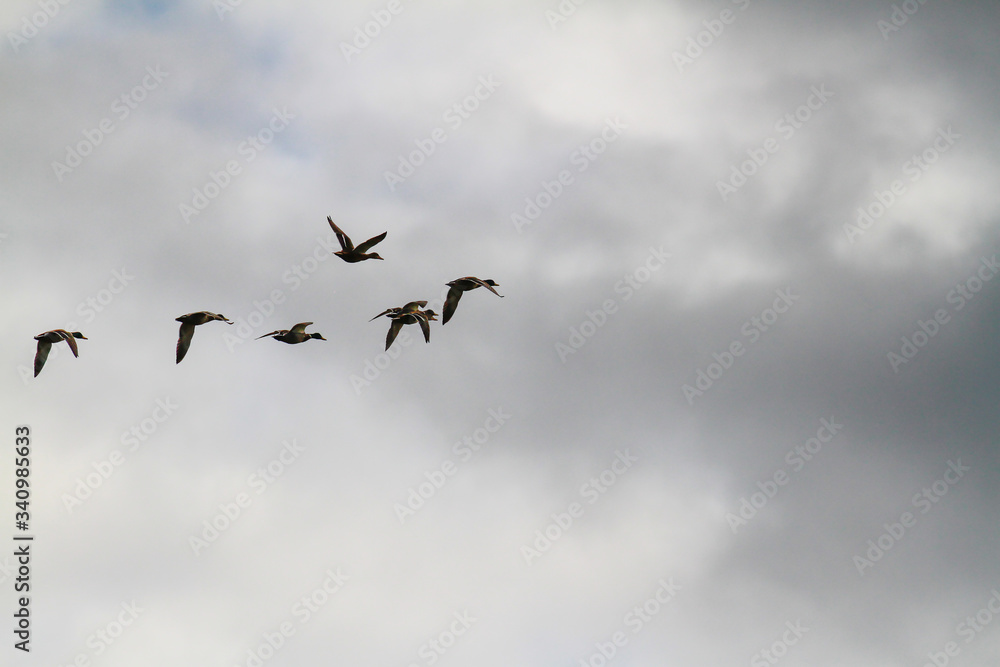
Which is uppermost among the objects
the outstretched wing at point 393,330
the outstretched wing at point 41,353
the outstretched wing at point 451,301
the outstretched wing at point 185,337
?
the outstretched wing at point 451,301

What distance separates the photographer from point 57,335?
3388 inches

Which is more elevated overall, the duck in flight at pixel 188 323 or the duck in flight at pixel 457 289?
the duck in flight at pixel 457 289

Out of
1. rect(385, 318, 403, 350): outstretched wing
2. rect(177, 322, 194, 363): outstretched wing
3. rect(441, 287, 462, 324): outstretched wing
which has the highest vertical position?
rect(441, 287, 462, 324): outstretched wing

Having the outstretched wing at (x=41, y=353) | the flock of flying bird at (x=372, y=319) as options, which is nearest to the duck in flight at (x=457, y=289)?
the flock of flying bird at (x=372, y=319)

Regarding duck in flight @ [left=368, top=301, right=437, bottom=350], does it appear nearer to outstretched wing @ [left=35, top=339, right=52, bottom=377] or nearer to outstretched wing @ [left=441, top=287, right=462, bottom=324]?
outstretched wing @ [left=441, top=287, right=462, bottom=324]

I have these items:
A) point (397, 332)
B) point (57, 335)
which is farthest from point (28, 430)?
point (397, 332)

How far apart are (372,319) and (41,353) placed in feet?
74.1

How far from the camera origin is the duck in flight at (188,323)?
300ft

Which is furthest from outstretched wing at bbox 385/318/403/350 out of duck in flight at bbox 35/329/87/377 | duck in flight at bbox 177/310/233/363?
duck in flight at bbox 35/329/87/377

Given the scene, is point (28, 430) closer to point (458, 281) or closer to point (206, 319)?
point (206, 319)

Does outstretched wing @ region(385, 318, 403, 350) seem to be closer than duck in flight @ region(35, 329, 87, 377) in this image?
No

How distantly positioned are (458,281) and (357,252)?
9.17 metres

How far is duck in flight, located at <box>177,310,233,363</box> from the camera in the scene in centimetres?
9150

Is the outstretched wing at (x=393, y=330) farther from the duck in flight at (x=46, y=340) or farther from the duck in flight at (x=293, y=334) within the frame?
the duck in flight at (x=46, y=340)
